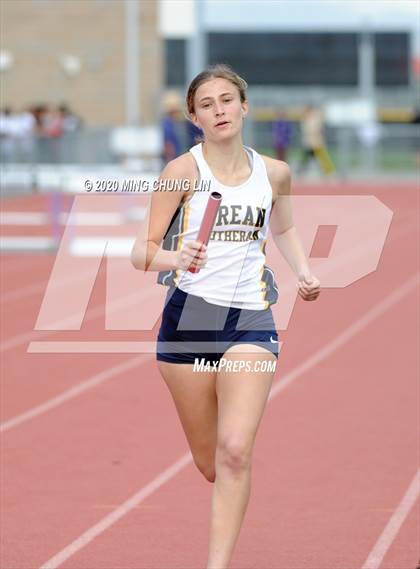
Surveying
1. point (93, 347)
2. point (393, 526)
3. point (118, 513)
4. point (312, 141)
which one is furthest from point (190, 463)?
point (312, 141)

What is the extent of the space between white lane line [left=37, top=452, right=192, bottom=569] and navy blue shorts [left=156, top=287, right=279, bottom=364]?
3.93 feet

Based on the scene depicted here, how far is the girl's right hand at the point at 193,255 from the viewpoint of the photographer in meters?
4.73

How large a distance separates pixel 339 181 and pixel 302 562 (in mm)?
31407

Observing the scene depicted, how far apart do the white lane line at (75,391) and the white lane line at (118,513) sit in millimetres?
1337

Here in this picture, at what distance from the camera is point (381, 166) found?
41.3 meters

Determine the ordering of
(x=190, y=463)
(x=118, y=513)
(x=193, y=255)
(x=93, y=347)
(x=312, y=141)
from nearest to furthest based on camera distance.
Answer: (x=193, y=255) < (x=118, y=513) < (x=190, y=463) < (x=93, y=347) < (x=312, y=141)

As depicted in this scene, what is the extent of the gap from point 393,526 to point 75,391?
3.80 metres

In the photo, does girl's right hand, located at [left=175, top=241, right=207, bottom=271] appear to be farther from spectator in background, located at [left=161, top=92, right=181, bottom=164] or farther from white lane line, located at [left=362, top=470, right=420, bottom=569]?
spectator in background, located at [left=161, top=92, right=181, bottom=164]

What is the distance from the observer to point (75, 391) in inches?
383

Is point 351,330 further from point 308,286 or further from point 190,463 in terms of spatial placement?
point 308,286

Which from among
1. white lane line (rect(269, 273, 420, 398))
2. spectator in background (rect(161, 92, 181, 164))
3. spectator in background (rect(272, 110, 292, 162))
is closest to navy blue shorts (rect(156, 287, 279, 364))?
white lane line (rect(269, 273, 420, 398))

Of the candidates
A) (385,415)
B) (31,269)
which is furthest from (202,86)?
(31,269)

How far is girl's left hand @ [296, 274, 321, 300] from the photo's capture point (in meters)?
5.10

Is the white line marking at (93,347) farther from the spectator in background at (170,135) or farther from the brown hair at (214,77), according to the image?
the spectator in background at (170,135)
